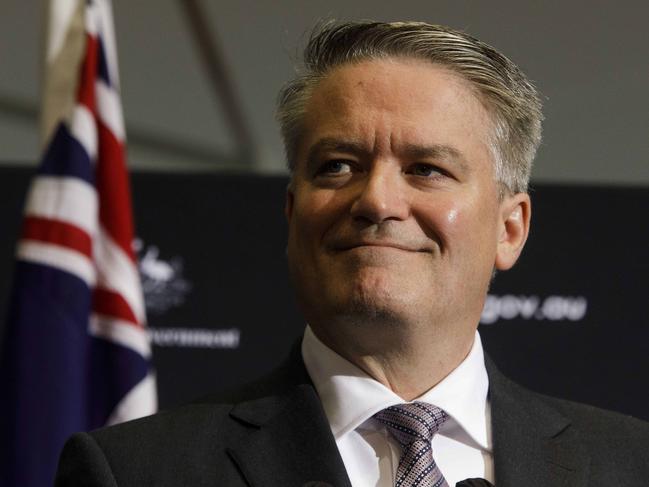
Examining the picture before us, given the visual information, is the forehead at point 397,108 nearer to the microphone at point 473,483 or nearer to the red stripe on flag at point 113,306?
the microphone at point 473,483

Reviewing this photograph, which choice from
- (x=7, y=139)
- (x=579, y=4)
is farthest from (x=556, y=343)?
(x=7, y=139)

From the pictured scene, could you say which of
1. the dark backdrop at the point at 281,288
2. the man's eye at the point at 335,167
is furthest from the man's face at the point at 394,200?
the dark backdrop at the point at 281,288

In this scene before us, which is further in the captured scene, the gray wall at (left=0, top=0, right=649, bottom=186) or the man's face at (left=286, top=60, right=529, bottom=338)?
the gray wall at (left=0, top=0, right=649, bottom=186)

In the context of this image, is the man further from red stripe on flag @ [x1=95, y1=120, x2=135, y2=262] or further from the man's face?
red stripe on flag @ [x1=95, y1=120, x2=135, y2=262]

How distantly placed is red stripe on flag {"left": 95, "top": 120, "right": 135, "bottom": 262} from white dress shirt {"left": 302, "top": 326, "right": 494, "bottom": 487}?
1.32 metres

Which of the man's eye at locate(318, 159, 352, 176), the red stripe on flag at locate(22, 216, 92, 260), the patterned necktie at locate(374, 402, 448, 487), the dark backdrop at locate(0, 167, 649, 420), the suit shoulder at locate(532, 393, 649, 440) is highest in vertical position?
the man's eye at locate(318, 159, 352, 176)

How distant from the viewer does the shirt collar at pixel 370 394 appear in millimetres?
1642

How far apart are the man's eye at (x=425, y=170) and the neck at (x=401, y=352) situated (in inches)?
8.3

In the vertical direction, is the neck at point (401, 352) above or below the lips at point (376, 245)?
below

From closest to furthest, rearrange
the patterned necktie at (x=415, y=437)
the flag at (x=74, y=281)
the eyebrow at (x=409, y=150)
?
the patterned necktie at (x=415, y=437)
the eyebrow at (x=409, y=150)
the flag at (x=74, y=281)

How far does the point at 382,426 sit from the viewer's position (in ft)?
5.38

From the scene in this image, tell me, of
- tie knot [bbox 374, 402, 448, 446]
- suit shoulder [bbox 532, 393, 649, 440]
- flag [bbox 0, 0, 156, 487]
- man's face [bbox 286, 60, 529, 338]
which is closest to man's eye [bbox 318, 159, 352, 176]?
man's face [bbox 286, 60, 529, 338]

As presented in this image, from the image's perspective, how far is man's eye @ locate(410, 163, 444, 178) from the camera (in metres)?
1.66

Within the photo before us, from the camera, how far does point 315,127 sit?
176 cm
